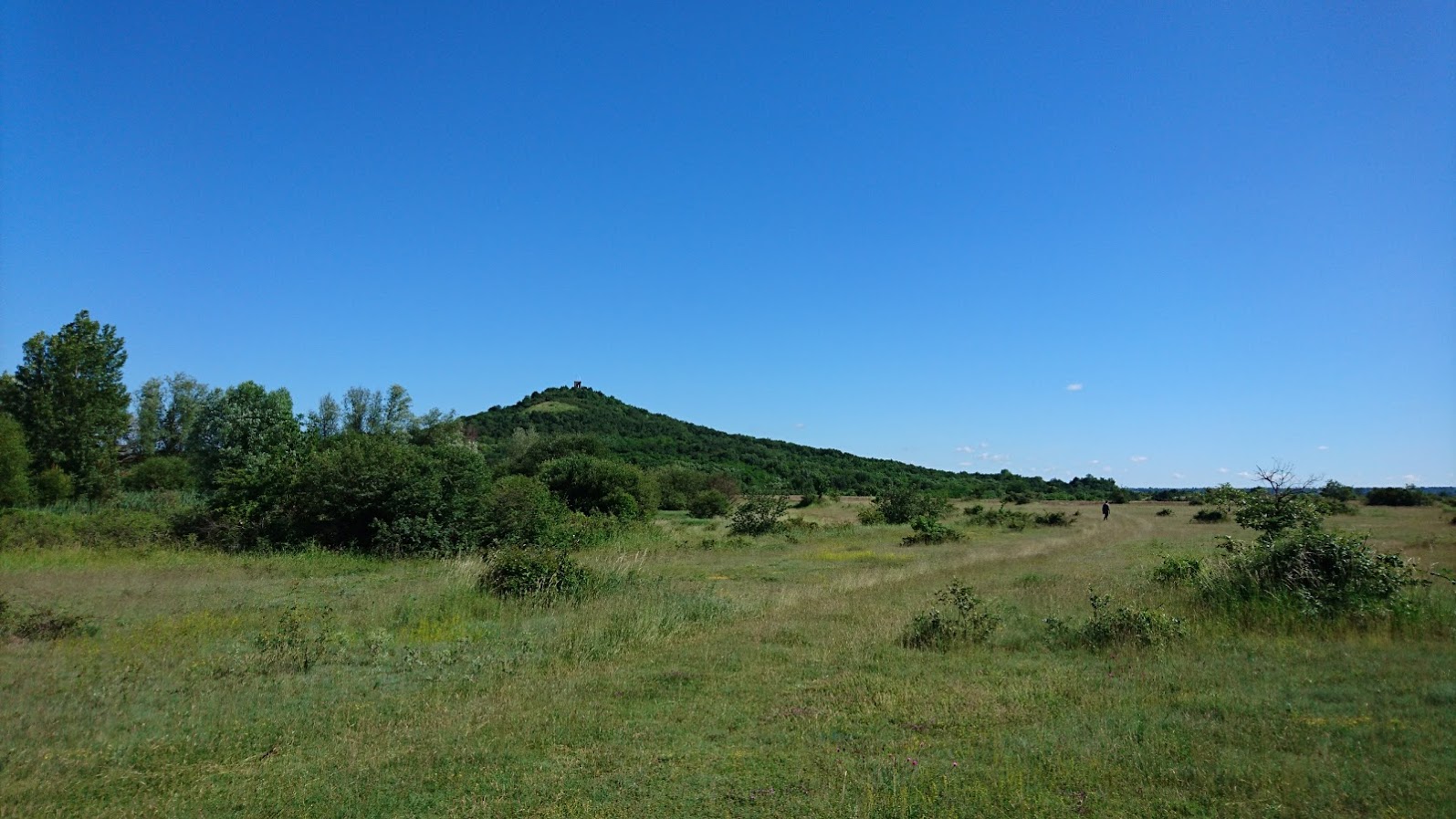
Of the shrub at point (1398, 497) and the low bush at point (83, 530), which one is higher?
the shrub at point (1398, 497)

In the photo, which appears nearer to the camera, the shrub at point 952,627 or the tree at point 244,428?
the shrub at point 952,627

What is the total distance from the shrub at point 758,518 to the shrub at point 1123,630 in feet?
84.8

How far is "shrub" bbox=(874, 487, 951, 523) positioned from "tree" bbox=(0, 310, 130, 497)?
55.5 m

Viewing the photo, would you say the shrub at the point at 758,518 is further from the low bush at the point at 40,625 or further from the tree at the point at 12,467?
the tree at the point at 12,467

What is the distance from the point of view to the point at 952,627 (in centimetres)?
1080

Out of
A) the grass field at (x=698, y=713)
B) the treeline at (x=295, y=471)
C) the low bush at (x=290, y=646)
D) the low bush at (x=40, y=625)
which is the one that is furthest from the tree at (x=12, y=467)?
the low bush at (x=290, y=646)

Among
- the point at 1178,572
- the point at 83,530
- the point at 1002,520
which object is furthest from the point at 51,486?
the point at 1178,572

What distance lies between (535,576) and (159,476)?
6559cm

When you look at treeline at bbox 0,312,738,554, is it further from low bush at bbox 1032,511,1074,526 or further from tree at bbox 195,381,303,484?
low bush at bbox 1032,511,1074,526

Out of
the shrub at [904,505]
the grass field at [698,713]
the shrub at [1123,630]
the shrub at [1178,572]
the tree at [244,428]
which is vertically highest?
the tree at [244,428]

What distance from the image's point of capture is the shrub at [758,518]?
36781 mm

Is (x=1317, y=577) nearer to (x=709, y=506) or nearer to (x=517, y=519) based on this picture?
(x=517, y=519)

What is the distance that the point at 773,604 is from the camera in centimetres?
1488

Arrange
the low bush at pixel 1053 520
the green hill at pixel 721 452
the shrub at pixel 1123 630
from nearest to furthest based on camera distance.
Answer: the shrub at pixel 1123 630 → the low bush at pixel 1053 520 → the green hill at pixel 721 452
